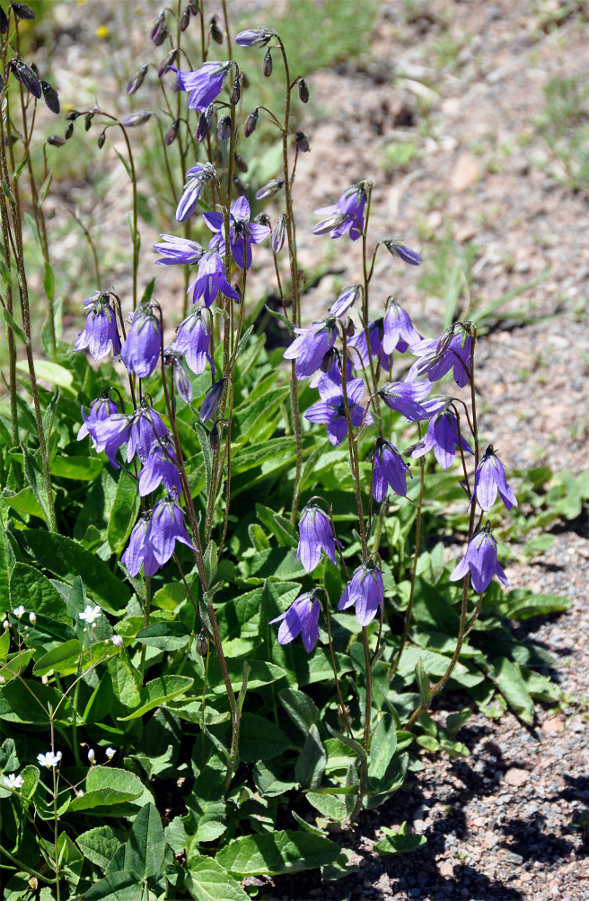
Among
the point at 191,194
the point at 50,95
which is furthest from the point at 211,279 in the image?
the point at 50,95

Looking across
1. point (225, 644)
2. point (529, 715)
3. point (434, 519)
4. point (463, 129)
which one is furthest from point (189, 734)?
point (463, 129)

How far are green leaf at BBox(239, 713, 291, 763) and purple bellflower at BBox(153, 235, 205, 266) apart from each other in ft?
5.06

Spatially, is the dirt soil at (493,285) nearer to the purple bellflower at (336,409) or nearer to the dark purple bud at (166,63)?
the purple bellflower at (336,409)

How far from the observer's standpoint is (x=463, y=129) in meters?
6.59

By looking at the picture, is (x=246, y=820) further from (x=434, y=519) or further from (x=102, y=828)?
(x=434, y=519)

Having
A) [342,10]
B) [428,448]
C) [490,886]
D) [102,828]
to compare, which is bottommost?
[490,886]

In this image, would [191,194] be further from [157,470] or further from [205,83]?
[157,470]

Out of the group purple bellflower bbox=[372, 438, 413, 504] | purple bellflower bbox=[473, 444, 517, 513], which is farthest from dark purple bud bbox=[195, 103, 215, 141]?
purple bellflower bbox=[473, 444, 517, 513]

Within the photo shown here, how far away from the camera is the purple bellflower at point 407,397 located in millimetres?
2404

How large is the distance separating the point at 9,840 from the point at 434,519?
7.35ft

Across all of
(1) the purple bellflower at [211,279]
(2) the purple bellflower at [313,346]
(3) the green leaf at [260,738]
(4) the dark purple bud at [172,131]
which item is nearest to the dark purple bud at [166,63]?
(4) the dark purple bud at [172,131]

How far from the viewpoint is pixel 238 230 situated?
2.51 metres

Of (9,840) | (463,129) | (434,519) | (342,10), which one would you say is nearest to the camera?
(9,840)

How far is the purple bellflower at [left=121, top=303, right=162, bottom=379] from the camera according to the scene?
207cm
